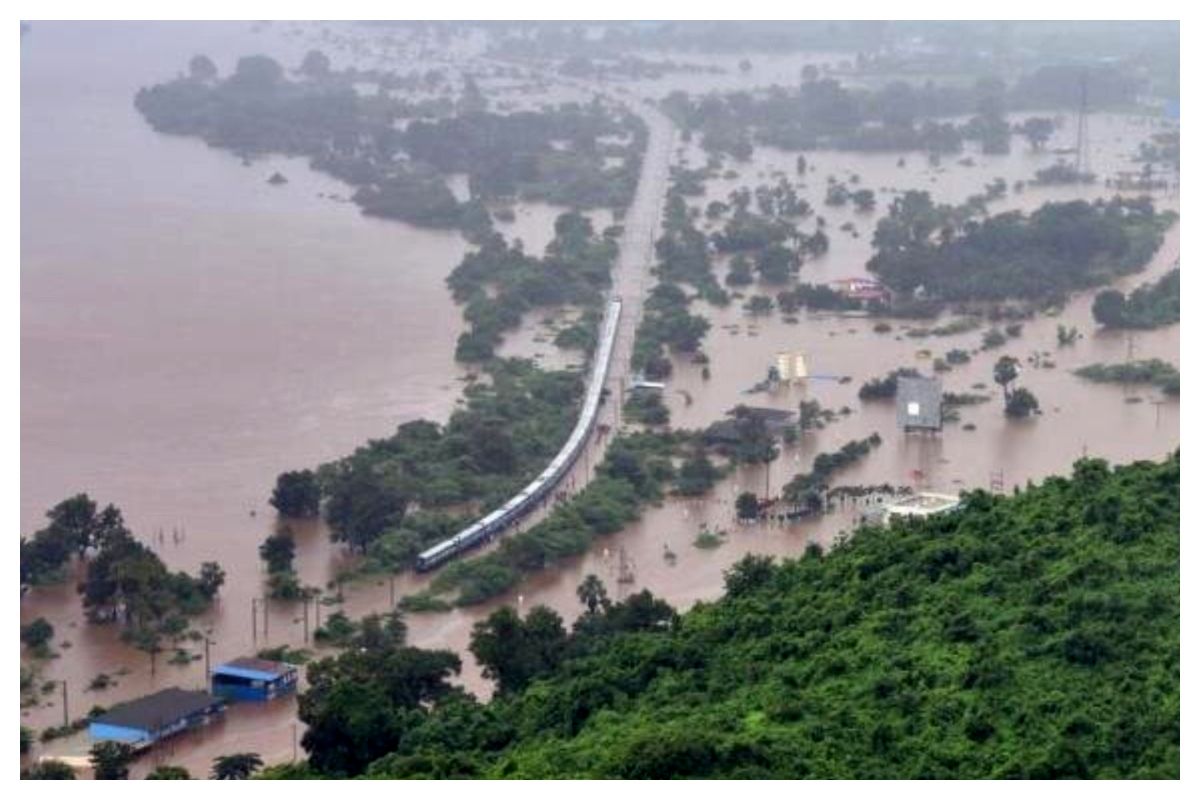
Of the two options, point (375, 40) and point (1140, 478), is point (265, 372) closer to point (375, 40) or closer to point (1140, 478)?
point (1140, 478)

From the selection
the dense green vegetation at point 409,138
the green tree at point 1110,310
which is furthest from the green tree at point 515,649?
the dense green vegetation at point 409,138

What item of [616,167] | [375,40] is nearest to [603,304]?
[616,167]

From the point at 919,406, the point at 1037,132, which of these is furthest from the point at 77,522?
the point at 1037,132

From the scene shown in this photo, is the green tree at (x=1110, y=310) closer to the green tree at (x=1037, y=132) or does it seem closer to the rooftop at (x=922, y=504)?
the rooftop at (x=922, y=504)

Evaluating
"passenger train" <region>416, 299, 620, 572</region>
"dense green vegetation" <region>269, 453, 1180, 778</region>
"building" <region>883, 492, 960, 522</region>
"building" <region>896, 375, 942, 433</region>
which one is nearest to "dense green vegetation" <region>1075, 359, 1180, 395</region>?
"building" <region>896, 375, 942, 433</region>

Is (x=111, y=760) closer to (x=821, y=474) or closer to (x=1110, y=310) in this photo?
(x=821, y=474)

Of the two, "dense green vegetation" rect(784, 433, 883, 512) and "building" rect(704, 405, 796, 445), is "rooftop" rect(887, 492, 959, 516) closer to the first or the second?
"dense green vegetation" rect(784, 433, 883, 512)
